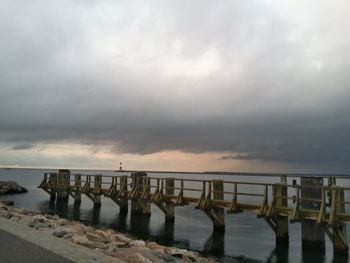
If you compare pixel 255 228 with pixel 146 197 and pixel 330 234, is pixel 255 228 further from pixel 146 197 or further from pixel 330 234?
Answer: pixel 330 234

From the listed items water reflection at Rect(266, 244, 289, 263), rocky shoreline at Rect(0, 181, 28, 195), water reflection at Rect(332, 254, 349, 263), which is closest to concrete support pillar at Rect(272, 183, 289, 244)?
water reflection at Rect(266, 244, 289, 263)

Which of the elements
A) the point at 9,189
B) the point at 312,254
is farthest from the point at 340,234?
the point at 9,189

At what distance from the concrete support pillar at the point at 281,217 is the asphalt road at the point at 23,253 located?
34.4ft

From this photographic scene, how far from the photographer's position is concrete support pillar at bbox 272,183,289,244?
13.2 meters

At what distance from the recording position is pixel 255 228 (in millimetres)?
21156

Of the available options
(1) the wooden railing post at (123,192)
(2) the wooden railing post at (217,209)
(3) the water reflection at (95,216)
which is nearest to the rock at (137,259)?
(2) the wooden railing post at (217,209)

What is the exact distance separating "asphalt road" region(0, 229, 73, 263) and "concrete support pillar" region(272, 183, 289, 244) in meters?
10.5

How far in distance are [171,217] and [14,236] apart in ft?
47.4

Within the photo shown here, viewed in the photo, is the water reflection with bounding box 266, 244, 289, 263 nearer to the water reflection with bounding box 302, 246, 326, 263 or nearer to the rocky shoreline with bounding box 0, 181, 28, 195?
the water reflection with bounding box 302, 246, 326, 263

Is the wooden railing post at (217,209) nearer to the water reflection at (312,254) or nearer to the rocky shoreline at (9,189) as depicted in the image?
the water reflection at (312,254)

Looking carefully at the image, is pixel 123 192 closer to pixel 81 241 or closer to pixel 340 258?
pixel 340 258

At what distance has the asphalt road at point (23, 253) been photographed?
4692 mm

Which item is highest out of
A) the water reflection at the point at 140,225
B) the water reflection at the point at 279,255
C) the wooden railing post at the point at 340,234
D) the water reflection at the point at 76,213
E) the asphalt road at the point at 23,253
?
the asphalt road at the point at 23,253

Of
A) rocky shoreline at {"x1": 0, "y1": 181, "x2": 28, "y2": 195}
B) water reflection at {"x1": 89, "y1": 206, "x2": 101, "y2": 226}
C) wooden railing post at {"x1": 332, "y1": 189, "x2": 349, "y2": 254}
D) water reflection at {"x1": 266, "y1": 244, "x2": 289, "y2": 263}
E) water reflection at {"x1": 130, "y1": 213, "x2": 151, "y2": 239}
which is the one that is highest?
wooden railing post at {"x1": 332, "y1": 189, "x2": 349, "y2": 254}
